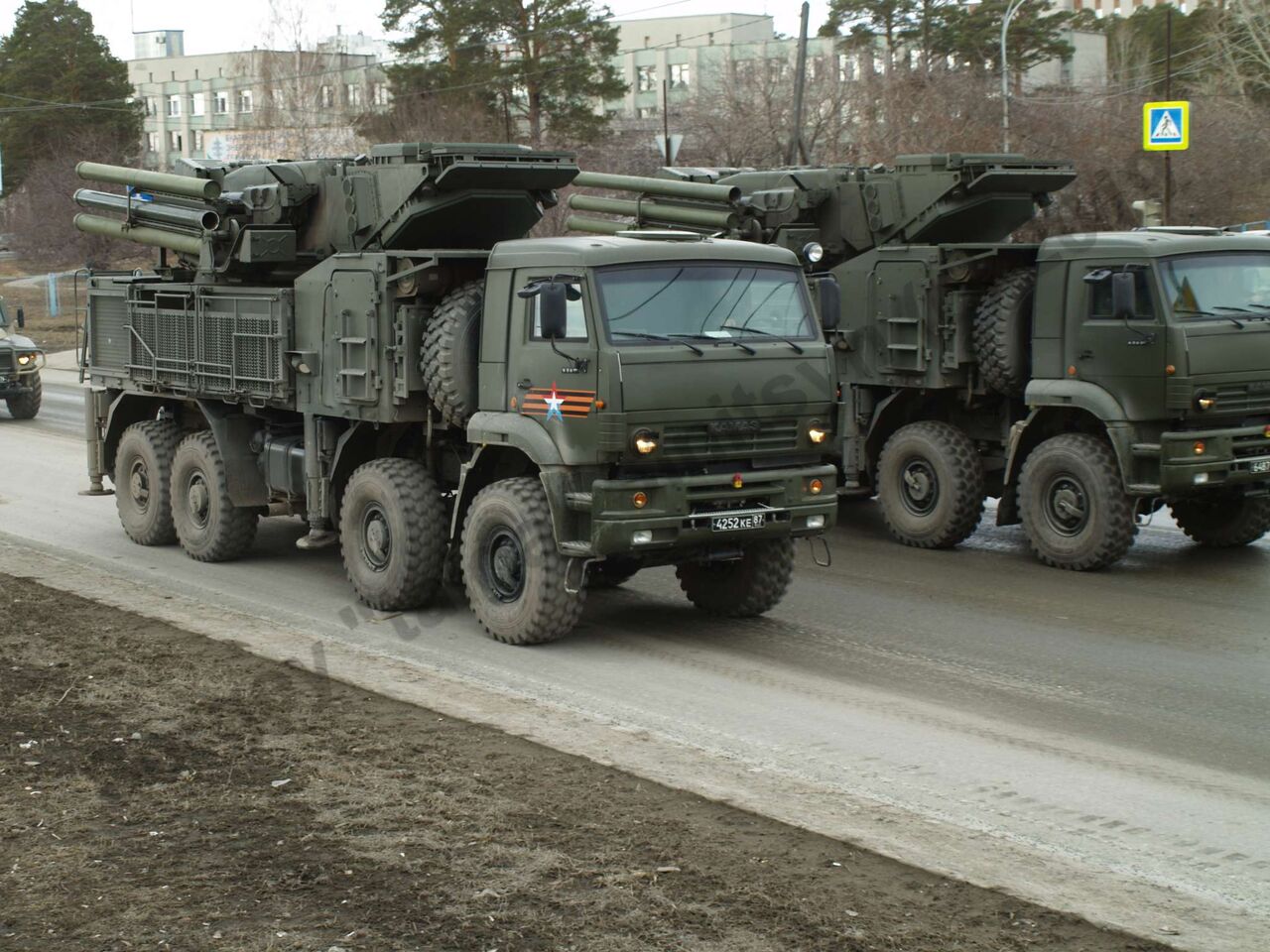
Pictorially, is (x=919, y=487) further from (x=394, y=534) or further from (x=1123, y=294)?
(x=394, y=534)

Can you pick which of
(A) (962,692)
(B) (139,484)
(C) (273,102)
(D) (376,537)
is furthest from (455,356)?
(C) (273,102)

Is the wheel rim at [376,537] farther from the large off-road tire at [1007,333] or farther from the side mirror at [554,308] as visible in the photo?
the large off-road tire at [1007,333]

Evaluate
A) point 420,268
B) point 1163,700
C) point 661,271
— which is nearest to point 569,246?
point 661,271

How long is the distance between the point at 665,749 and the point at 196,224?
800cm

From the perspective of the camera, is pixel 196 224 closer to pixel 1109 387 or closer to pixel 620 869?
pixel 1109 387

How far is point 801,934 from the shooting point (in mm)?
5902

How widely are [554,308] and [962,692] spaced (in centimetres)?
328

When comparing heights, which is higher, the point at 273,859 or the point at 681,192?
the point at 681,192

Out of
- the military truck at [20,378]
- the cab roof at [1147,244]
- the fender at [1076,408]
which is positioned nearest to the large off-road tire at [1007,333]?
the fender at [1076,408]

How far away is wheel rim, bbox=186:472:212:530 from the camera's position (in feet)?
45.2

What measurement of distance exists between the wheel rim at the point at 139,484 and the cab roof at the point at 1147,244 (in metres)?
7.81

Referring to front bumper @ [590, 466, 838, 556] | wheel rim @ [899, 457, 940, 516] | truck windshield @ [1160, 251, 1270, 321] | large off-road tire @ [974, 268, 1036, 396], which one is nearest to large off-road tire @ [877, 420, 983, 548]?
wheel rim @ [899, 457, 940, 516]

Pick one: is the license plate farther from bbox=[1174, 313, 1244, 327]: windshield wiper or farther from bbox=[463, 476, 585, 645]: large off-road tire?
bbox=[1174, 313, 1244, 327]: windshield wiper

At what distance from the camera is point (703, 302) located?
1052cm
